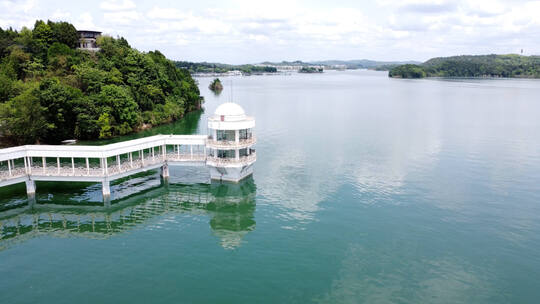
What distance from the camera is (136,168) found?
1537 inches

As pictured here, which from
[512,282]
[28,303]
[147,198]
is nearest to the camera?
[28,303]

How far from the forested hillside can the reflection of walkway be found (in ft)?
78.4

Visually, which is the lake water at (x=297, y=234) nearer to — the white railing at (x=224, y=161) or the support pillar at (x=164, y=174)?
the support pillar at (x=164, y=174)

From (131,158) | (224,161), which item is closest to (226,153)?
(224,161)

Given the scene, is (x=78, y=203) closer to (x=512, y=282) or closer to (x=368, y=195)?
(x=368, y=195)

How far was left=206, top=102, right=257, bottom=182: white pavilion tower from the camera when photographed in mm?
40344

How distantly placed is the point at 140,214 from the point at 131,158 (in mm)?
6674

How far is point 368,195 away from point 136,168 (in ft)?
78.4

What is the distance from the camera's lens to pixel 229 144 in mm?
40156

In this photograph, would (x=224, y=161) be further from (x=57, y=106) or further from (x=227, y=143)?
(x=57, y=106)

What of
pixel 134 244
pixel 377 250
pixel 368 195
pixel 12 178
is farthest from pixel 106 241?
pixel 368 195

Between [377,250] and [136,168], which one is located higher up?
[136,168]

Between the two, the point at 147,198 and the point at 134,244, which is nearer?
the point at 134,244

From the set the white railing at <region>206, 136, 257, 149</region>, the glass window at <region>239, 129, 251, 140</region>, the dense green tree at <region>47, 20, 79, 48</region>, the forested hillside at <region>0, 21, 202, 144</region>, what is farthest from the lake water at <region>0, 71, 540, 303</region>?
the dense green tree at <region>47, 20, 79, 48</region>
